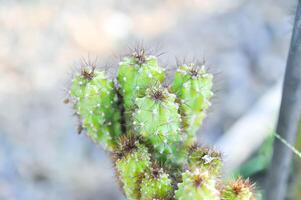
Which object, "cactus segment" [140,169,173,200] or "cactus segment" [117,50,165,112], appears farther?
"cactus segment" [117,50,165,112]

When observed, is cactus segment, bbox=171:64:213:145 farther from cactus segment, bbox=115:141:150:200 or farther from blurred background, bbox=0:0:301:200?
blurred background, bbox=0:0:301:200

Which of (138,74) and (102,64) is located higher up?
(102,64)

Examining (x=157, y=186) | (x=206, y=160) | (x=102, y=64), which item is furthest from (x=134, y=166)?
(x=102, y=64)

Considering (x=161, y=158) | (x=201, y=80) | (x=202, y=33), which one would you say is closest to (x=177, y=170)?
(x=161, y=158)

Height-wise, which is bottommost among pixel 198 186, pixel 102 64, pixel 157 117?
pixel 198 186

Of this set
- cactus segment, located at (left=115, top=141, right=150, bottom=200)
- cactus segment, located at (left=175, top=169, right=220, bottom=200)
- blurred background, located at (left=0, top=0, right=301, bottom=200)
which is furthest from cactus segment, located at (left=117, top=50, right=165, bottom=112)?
blurred background, located at (left=0, top=0, right=301, bottom=200)

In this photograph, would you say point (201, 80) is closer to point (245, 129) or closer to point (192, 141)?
point (192, 141)

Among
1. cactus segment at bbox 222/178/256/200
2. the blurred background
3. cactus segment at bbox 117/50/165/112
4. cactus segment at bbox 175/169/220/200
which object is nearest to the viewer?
cactus segment at bbox 175/169/220/200

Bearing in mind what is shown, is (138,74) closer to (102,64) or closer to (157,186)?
(157,186)

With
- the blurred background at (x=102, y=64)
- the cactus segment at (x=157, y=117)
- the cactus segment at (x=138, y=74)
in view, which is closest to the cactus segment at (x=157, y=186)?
the cactus segment at (x=157, y=117)
